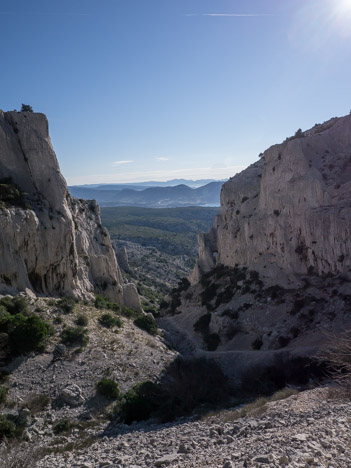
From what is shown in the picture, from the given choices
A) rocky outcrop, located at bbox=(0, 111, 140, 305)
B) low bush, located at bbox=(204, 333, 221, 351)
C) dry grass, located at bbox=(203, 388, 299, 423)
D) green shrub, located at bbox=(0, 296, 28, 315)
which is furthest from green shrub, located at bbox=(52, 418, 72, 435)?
low bush, located at bbox=(204, 333, 221, 351)

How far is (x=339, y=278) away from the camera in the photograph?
2811cm

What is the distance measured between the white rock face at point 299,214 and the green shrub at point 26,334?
23.5 metres

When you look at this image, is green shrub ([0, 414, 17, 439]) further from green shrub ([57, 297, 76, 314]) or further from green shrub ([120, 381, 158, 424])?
green shrub ([57, 297, 76, 314])

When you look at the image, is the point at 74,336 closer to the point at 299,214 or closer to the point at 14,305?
the point at 14,305

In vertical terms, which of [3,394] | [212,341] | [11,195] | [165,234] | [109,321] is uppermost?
[11,195]

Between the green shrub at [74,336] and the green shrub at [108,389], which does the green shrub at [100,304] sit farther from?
the green shrub at [108,389]

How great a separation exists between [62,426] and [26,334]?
566 cm

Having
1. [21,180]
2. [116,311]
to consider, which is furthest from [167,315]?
[21,180]

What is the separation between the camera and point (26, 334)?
60.2 feet

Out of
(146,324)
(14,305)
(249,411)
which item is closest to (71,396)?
(14,305)

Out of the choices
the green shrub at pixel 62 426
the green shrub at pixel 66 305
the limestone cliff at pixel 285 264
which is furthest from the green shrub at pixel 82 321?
the limestone cliff at pixel 285 264

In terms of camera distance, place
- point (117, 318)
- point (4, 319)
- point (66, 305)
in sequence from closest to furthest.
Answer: point (4, 319)
point (66, 305)
point (117, 318)

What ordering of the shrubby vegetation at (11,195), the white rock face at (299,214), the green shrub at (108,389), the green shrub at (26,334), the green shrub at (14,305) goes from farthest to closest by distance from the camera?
the white rock face at (299,214)
the shrubby vegetation at (11,195)
the green shrub at (14,305)
the green shrub at (26,334)
the green shrub at (108,389)

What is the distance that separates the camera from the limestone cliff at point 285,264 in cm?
2770
